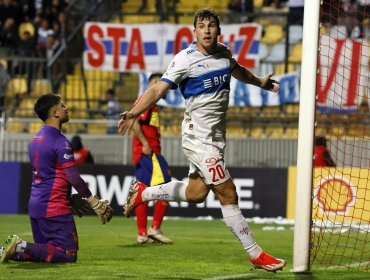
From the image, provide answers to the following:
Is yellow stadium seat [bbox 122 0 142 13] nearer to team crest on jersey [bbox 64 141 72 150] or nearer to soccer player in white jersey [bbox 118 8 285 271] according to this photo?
team crest on jersey [bbox 64 141 72 150]

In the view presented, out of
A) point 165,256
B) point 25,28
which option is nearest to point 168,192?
point 165,256

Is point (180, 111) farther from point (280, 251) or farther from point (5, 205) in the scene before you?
point (280, 251)

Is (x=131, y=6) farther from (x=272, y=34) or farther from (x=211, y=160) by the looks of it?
(x=211, y=160)

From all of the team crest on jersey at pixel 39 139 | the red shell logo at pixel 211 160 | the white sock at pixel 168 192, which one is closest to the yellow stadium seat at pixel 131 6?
the team crest on jersey at pixel 39 139

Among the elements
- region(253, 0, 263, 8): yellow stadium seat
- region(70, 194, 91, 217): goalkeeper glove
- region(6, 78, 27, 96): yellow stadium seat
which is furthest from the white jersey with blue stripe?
region(253, 0, 263, 8): yellow stadium seat

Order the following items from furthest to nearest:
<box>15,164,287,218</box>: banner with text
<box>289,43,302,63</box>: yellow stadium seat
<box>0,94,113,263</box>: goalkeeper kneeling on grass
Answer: <box>289,43,302,63</box>: yellow stadium seat < <box>15,164,287,218</box>: banner with text < <box>0,94,113,263</box>: goalkeeper kneeling on grass

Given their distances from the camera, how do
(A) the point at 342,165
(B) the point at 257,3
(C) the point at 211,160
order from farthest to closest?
(B) the point at 257,3 < (A) the point at 342,165 < (C) the point at 211,160

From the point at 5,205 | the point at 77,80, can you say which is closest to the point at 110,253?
the point at 5,205

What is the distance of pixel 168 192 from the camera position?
1018cm

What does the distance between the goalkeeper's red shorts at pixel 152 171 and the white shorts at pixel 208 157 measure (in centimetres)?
441

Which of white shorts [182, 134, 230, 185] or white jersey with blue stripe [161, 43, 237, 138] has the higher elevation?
white jersey with blue stripe [161, 43, 237, 138]

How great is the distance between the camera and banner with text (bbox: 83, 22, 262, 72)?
24.3 metres

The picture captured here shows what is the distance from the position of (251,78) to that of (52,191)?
86.1 inches

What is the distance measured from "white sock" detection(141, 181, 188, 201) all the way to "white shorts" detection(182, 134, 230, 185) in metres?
0.27
